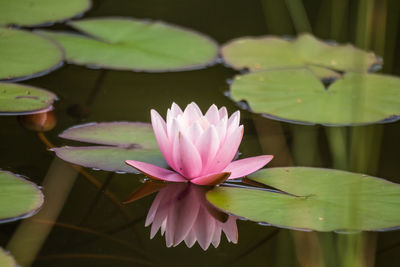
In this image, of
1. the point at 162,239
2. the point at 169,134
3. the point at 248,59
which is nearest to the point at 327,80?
the point at 248,59

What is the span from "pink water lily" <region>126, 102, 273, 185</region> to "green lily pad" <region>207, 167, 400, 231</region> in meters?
0.05

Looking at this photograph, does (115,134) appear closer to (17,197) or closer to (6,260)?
(17,197)

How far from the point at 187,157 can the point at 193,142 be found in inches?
2.1

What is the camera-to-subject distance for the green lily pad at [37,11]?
2.98 meters

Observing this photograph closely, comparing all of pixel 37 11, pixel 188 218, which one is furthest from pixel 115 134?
pixel 37 11

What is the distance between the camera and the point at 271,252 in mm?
1562

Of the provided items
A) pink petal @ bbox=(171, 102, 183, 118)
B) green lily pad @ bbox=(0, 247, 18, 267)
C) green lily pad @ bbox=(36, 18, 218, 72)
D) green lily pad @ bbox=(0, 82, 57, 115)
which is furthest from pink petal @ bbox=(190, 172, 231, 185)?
green lily pad @ bbox=(36, 18, 218, 72)

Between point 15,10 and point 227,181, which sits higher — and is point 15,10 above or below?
above

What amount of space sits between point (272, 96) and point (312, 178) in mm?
678

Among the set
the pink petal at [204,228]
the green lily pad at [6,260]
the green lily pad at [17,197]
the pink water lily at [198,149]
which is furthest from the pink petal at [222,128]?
the green lily pad at [6,260]

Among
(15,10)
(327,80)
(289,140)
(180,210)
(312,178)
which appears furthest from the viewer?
(15,10)

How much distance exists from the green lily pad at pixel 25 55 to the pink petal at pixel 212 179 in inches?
40.8

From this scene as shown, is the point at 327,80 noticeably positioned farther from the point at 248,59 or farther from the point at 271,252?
the point at 271,252

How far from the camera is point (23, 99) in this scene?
224 centimetres
